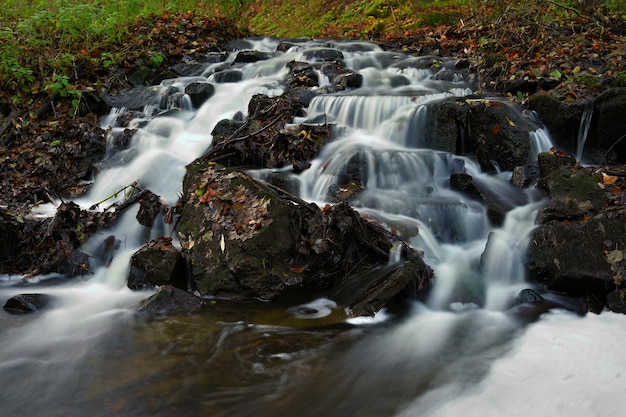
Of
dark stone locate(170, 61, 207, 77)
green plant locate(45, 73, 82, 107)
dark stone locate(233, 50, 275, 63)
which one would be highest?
dark stone locate(233, 50, 275, 63)

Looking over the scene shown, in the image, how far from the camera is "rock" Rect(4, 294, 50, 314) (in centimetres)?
475

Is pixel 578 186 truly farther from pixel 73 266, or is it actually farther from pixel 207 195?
pixel 73 266

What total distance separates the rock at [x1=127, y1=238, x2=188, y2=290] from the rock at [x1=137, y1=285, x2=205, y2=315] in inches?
14.2

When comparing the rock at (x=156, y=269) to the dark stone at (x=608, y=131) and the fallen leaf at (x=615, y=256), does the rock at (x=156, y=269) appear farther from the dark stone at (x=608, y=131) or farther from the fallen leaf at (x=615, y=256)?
the dark stone at (x=608, y=131)

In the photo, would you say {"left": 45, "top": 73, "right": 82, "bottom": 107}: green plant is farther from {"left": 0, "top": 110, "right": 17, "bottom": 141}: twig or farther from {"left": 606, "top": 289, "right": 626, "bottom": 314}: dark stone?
{"left": 606, "top": 289, "right": 626, "bottom": 314}: dark stone

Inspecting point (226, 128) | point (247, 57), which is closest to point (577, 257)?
point (226, 128)

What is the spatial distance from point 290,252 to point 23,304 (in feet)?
8.85

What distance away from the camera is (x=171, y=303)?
15.1ft

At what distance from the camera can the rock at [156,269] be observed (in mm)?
5055

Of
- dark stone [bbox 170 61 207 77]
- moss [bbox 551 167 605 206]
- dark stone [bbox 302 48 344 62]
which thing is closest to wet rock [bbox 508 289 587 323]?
moss [bbox 551 167 605 206]

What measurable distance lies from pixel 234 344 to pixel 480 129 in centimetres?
453

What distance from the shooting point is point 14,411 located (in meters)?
3.30

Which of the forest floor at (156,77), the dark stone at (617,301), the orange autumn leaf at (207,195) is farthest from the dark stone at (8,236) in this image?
the dark stone at (617,301)

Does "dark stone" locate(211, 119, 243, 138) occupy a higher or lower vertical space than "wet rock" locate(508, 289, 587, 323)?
higher
